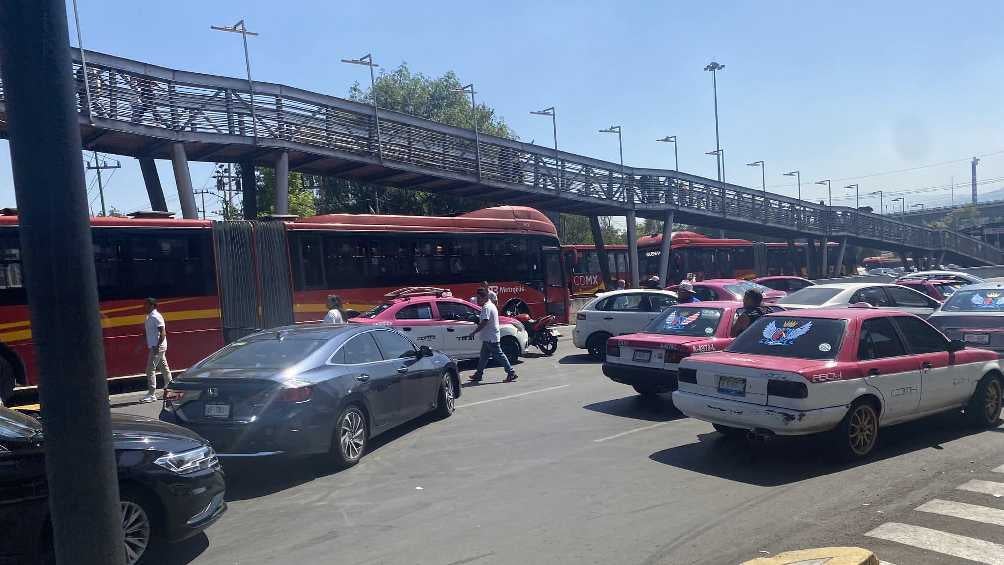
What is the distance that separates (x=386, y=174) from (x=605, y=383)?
16.6 m

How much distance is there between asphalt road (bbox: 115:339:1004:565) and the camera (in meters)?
5.53

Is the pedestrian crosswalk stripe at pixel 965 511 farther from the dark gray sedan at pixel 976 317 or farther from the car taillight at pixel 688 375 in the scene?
the dark gray sedan at pixel 976 317

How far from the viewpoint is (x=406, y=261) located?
1916cm

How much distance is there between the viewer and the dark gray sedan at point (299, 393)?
7.41 m

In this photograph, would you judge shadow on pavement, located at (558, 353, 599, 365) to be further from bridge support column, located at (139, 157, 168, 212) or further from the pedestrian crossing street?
bridge support column, located at (139, 157, 168, 212)

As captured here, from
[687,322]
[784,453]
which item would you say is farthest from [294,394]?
[687,322]

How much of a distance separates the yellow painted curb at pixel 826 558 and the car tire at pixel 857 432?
303 cm

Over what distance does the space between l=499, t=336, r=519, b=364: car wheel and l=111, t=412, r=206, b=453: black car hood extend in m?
10.5

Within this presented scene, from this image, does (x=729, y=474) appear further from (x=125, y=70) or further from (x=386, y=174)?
(x=386, y=174)

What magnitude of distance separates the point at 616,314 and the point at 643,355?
5278mm

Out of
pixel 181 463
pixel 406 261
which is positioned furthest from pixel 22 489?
pixel 406 261

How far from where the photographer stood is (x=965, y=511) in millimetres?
6094

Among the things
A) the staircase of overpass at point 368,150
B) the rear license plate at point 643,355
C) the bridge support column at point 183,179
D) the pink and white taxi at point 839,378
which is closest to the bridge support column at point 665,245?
the staircase of overpass at point 368,150

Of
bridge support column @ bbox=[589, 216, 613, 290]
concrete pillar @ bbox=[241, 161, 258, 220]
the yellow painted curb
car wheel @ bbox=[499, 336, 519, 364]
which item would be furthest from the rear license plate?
bridge support column @ bbox=[589, 216, 613, 290]
